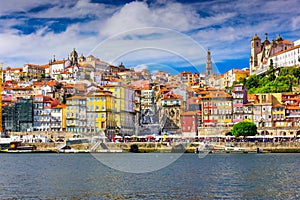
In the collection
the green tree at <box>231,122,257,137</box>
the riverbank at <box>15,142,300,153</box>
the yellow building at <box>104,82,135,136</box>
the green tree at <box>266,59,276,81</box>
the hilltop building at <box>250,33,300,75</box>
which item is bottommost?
the riverbank at <box>15,142,300,153</box>

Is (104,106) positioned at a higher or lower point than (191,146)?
higher

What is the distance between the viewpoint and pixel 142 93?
2112 centimetres

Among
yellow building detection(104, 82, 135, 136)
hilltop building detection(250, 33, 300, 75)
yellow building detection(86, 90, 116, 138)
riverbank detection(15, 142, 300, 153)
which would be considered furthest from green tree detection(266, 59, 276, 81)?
yellow building detection(104, 82, 135, 136)

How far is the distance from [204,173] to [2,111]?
192ft

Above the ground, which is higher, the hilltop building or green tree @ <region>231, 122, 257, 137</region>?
the hilltop building

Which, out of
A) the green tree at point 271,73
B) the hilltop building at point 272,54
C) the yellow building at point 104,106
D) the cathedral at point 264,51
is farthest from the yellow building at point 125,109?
the cathedral at point 264,51

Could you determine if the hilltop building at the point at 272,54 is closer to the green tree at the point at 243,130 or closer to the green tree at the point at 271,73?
the green tree at the point at 271,73

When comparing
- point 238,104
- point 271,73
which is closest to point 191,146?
point 238,104

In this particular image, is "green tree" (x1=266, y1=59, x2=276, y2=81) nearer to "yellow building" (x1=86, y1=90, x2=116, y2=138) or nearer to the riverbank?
the riverbank

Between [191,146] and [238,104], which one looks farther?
[238,104]

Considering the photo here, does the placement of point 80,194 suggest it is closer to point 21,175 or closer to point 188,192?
point 188,192

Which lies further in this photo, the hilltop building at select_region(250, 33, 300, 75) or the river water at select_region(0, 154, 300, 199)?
the hilltop building at select_region(250, 33, 300, 75)

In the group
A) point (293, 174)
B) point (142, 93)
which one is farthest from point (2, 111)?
point (142, 93)

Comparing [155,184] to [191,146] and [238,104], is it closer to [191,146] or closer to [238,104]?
[191,146]
